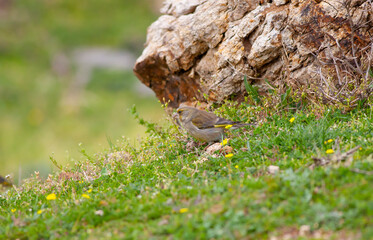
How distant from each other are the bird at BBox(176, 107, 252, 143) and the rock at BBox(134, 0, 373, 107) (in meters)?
1.06

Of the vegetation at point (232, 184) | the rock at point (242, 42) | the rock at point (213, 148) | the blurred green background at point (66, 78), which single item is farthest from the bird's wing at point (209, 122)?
the blurred green background at point (66, 78)

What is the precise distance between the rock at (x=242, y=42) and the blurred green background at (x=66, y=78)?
181cm

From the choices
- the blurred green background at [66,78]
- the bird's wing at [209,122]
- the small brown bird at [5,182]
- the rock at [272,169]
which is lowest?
the rock at [272,169]

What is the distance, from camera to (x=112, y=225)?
4395 millimetres

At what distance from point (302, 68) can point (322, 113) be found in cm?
105

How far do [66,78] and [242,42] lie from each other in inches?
495

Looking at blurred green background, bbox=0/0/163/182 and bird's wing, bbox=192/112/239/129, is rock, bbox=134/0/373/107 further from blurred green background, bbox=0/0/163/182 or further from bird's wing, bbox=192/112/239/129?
blurred green background, bbox=0/0/163/182

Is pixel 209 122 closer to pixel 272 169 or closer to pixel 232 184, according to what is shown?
pixel 272 169

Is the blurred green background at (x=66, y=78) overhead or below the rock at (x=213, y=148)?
overhead

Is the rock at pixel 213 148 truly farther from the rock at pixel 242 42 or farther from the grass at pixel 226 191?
the rock at pixel 242 42

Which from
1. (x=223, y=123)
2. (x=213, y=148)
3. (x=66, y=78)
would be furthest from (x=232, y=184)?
(x=66, y=78)

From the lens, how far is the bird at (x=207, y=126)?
6.66m

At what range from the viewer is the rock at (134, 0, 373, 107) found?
270 inches

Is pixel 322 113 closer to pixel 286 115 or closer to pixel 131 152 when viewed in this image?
pixel 286 115
